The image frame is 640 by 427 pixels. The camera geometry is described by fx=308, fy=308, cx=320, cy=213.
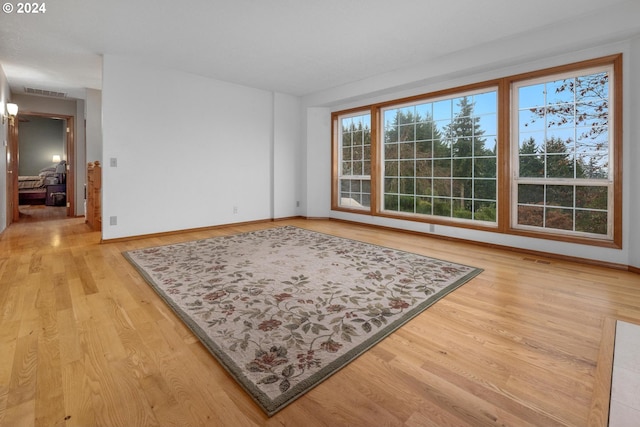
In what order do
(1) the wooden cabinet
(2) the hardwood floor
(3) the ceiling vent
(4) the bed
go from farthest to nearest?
(4) the bed, (3) the ceiling vent, (1) the wooden cabinet, (2) the hardwood floor

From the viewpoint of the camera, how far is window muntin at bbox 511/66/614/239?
338 centimetres

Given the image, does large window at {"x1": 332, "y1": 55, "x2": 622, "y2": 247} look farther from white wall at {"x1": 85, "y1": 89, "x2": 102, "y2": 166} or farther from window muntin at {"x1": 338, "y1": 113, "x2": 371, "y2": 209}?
white wall at {"x1": 85, "y1": 89, "x2": 102, "y2": 166}

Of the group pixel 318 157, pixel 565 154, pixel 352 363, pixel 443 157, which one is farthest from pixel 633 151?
pixel 318 157

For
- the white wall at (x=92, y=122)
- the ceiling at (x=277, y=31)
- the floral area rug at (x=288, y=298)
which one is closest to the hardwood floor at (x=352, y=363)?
the floral area rug at (x=288, y=298)

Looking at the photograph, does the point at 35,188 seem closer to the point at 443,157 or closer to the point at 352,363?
the point at 443,157

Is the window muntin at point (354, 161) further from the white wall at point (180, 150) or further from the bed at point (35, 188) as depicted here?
the bed at point (35, 188)

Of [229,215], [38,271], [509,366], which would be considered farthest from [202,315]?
[229,215]

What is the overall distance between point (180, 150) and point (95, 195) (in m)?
1.96

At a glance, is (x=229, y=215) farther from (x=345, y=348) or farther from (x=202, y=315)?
(x=345, y=348)

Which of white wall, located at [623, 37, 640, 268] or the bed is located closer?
white wall, located at [623, 37, 640, 268]

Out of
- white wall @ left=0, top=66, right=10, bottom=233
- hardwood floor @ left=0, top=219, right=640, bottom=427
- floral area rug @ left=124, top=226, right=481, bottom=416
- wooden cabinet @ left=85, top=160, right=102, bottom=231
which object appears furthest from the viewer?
wooden cabinet @ left=85, top=160, right=102, bottom=231

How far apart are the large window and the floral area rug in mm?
1469

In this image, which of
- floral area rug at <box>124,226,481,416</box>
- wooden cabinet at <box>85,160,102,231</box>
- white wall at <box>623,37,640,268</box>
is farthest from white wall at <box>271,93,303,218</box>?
white wall at <box>623,37,640,268</box>

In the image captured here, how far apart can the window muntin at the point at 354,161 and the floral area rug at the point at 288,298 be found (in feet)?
6.85
